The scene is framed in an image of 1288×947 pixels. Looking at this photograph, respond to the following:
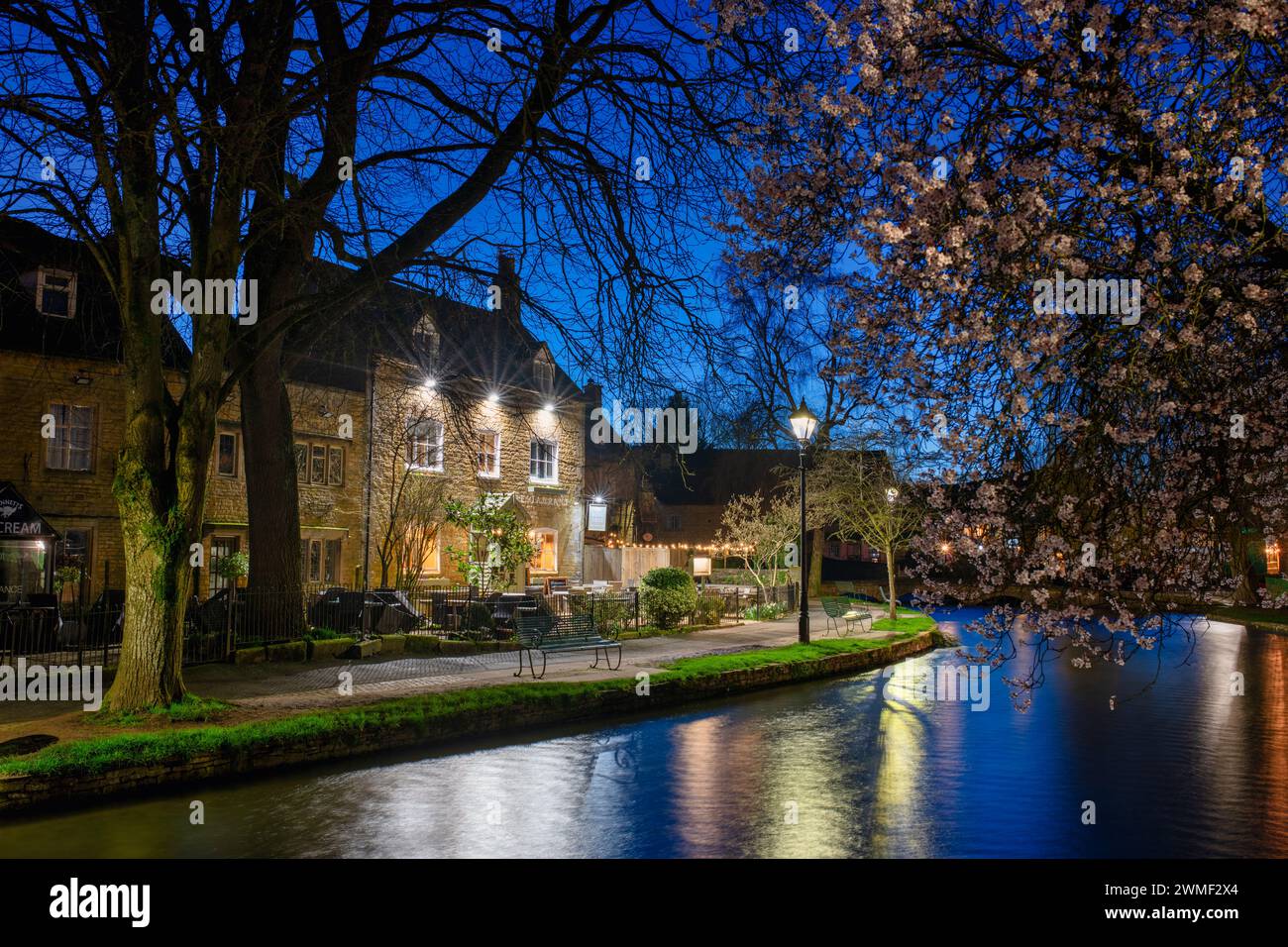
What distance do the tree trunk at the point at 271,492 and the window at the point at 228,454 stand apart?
9.59 metres

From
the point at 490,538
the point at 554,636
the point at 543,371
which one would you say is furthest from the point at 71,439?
the point at 543,371

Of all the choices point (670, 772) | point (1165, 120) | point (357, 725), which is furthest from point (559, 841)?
point (1165, 120)

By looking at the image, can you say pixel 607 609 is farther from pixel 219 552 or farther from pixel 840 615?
pixel 219 552

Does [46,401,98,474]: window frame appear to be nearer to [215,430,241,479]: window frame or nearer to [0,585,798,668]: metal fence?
[215,430,241,479]: window frame

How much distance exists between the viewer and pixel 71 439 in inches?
953

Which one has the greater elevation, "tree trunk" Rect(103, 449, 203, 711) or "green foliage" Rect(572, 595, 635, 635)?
"tree trunk" Rect(103, 449, 203, 711)

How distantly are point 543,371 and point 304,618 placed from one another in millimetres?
20298

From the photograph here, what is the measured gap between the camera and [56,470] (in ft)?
77.9

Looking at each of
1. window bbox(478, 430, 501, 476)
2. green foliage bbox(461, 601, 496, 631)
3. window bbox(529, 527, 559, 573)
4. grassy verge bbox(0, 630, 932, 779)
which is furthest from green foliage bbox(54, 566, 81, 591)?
window bbox(529, 527, 559, 573)

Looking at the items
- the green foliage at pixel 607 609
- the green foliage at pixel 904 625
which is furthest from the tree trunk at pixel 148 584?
the green foliage at pixel 904 625

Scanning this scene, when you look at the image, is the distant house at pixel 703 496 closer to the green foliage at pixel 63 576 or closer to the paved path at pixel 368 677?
the green foliage at pixel 63 576

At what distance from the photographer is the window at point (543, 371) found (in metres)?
36.7

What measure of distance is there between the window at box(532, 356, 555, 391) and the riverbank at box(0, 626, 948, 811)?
68.2 ft

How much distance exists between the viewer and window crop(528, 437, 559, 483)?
118 ft
